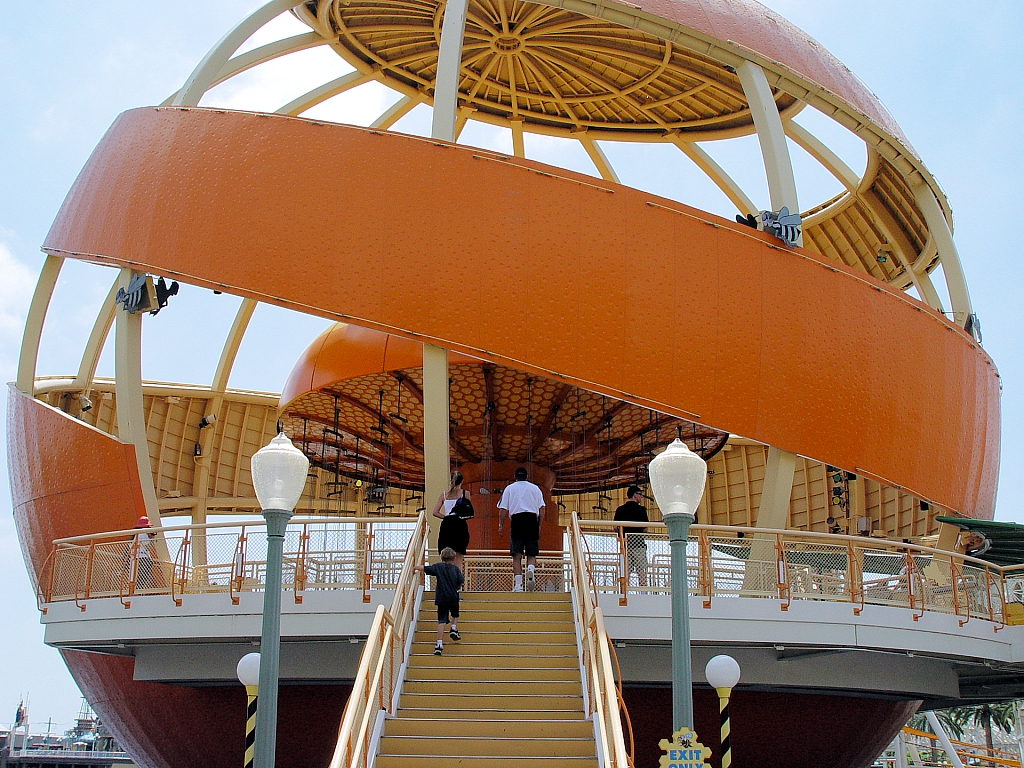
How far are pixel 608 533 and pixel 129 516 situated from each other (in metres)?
7.35

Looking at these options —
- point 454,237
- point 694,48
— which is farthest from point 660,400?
point 694,48

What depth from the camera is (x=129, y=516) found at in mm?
15336

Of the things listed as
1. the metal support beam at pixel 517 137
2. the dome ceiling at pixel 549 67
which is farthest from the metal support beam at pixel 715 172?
the metal support beam at pixel 517 137

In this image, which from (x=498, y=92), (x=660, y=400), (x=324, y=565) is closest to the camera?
(x=324, y=565)

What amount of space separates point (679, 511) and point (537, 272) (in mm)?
7510

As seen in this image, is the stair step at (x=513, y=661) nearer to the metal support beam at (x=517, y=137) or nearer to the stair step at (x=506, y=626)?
the stair step at (x=506, y=626)

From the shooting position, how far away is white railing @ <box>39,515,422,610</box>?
12180 mm

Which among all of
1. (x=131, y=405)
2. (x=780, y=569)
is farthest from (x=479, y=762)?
(x=131, y=405)

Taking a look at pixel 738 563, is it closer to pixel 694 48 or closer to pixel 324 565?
pixel 324 565

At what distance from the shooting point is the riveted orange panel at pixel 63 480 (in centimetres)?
1546

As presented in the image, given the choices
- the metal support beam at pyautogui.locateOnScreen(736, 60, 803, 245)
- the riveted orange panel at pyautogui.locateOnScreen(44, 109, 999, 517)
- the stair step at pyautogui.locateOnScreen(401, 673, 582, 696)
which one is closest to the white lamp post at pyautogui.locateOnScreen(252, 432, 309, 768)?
the stair step at pyautogui.locateOnScreen(401, 673, 582, 696)

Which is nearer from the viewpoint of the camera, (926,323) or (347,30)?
(926,323)

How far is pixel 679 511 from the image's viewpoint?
7.47 metres

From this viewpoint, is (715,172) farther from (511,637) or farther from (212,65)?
(511,637)
